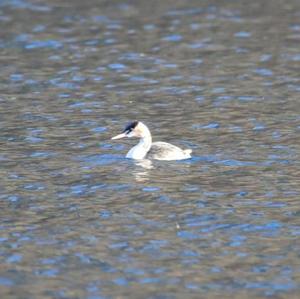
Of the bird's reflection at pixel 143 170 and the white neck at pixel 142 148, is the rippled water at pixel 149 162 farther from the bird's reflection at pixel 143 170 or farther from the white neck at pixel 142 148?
the white neck at pixel 142 148

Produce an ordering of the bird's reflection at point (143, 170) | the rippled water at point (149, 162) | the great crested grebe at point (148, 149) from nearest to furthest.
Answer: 1. the rippled water at point (149, 162)
2. the bird's reflection at point (143, 170)
3. the great crested grebe at point (148, 149)

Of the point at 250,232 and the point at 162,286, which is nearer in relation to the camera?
the point at 162,286

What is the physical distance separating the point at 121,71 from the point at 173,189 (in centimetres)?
813

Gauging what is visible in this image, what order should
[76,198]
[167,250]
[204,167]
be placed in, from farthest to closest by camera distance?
1. [204,167]
2. [76,198]
3. [167,250]

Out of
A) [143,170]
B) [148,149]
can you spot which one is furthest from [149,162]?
[143,170]

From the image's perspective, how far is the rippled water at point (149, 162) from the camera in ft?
38.2

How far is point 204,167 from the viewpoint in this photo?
15.8 metres

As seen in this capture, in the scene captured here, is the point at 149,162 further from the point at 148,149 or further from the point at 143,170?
the point at 143,170

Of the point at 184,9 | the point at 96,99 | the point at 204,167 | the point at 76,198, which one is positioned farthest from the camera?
the point at 184,9

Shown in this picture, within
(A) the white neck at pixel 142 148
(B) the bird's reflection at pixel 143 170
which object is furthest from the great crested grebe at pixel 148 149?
(B) the bird's reflection at pixel 143 170

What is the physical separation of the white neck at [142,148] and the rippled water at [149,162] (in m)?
0.19

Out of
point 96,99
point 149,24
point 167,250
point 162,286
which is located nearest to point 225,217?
point 167,250

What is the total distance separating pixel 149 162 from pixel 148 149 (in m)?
0.21

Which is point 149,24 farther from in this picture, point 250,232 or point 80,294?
point 80,294
